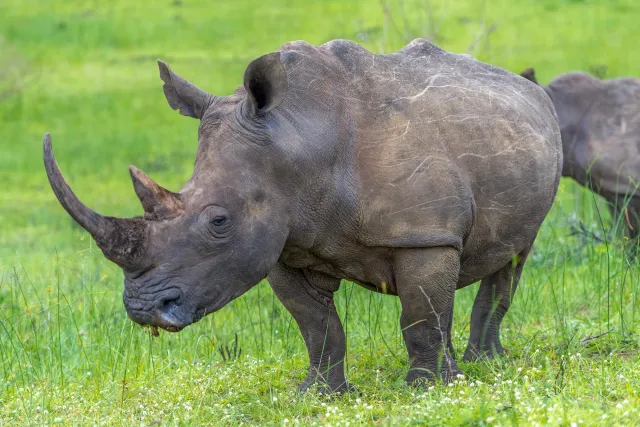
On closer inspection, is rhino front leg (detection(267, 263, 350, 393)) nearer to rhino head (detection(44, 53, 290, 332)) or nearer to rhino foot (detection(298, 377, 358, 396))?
rhino foot (detection(298, 377, 358, 396))

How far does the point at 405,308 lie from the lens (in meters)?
5.67

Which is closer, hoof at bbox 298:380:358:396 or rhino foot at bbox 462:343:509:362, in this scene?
hoof at bbox 298:380:358:396

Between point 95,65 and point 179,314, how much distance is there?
1970 cm

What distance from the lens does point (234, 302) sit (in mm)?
8531

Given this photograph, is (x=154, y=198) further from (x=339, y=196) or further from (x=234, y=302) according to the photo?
(x=234, y=302)

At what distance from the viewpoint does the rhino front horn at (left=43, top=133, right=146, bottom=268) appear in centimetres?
490

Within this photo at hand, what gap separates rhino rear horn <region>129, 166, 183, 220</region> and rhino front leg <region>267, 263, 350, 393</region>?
98 cm

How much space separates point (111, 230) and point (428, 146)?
1639mm

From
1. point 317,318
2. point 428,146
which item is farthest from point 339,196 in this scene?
point 317,318

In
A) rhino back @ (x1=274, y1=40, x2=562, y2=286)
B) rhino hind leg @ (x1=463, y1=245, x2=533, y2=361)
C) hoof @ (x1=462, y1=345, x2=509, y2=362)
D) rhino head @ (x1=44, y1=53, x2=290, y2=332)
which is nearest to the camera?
rhino head @ (x1=44, y1=53, x2=290, y2=332)

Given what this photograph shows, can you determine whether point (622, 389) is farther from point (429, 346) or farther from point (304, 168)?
point (304, 168)

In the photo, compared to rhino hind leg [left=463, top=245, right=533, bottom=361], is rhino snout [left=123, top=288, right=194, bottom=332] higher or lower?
higher

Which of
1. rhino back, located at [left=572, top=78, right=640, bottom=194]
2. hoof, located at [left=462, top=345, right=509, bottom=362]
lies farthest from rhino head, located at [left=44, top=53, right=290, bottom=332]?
rhino back, located at [left=572, top=78, right=640, bottom=194]

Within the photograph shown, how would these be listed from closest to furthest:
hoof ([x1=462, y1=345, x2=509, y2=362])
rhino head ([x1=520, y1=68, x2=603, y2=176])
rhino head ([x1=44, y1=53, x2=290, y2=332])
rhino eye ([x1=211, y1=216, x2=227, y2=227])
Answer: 1. rhino head ([x1=44, y1=53, x2=290, y2=332])
2. rhino eye ([x1=211, y1=216, x2=227, y2=227])
3. hoof ([x1=462, y1=345, x2=509, y2=362])
4. rhino head ([x1=520, y1=68, x2=603, y2=176])
